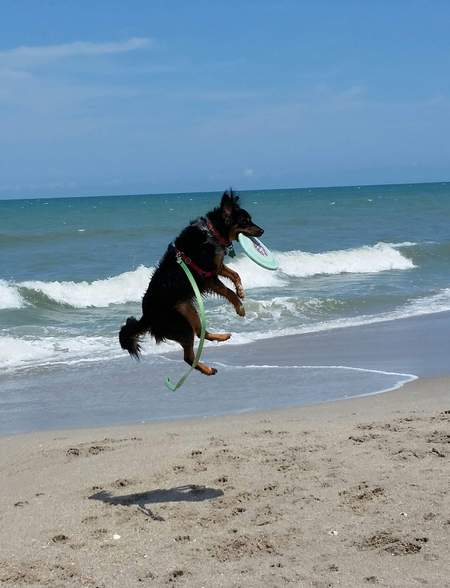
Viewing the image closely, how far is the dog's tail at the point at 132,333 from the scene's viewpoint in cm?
684

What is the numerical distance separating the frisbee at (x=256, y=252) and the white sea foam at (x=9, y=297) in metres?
11.8

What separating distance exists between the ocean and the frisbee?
2.14 feet

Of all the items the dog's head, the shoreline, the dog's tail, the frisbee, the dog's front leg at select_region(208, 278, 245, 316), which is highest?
the dog's head

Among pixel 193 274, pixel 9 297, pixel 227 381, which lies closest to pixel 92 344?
pixel 227 381

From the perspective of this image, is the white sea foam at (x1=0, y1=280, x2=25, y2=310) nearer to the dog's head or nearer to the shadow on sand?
the dog's head

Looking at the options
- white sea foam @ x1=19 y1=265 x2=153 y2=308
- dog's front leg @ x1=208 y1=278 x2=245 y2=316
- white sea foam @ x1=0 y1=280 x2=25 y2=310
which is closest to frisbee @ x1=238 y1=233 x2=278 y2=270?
dog's front leg @ x1=208 y1=278 x2=245 y2=316

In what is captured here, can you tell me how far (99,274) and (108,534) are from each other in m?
18.8

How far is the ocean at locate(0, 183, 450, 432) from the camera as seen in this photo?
1022cm

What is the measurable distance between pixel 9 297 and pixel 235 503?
47.2ft

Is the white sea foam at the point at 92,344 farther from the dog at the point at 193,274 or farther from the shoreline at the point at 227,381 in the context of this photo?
the dog at the point at 193,274

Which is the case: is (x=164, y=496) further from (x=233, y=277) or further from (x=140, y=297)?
(x=140, y=297)

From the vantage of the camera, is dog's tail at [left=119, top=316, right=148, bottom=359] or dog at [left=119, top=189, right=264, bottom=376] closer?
dog at [left=119, top=189, right=264, bottom=376]

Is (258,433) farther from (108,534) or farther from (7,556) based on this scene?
(7,556)

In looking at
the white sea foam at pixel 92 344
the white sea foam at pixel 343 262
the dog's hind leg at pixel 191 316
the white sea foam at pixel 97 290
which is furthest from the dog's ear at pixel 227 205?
the white sea foam at pixel 343 262
